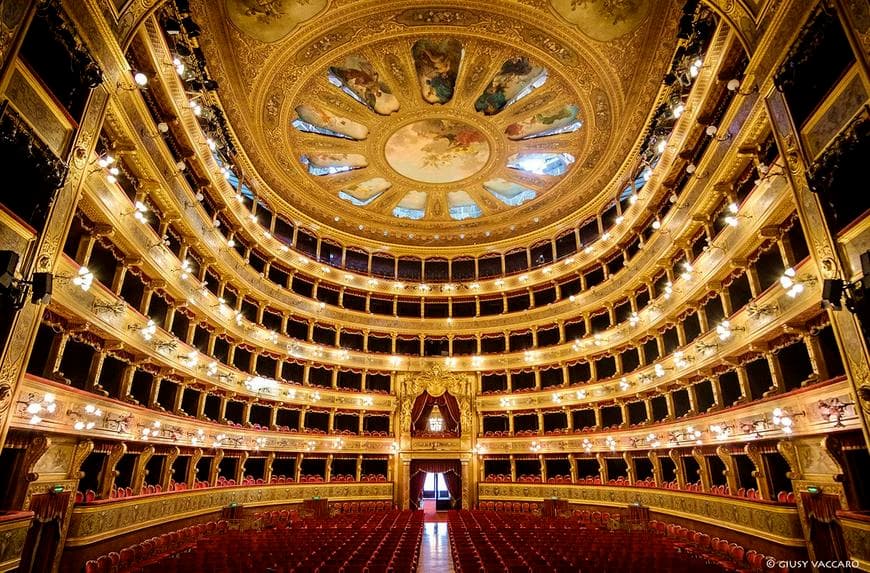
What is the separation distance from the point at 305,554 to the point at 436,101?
58.5ft

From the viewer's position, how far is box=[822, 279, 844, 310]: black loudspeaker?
695 cm

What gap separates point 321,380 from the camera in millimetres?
26484

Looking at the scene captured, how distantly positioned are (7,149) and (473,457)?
23.9 metres

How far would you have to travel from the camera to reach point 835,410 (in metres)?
9.29

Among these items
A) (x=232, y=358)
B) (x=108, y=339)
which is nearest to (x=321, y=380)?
(x=232, y=358)

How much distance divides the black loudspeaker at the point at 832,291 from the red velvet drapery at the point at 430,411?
21.8 metres

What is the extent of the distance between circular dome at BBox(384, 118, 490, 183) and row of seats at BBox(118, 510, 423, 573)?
17.1 meters

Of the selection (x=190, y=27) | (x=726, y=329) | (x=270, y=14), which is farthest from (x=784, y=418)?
(x=270, y=14)

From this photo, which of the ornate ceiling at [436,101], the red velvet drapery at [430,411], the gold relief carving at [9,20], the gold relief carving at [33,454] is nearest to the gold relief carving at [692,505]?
the red velvet drapery at [430,411]

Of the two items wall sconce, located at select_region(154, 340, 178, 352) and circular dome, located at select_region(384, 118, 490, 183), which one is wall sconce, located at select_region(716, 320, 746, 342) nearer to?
circular dome, located at select_region(384, 118, 490, 183)

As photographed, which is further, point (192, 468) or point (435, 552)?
point (192, 468)

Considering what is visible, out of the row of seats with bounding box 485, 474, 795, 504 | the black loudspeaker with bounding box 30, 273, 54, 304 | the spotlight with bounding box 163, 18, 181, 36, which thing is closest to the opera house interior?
the black loudspeaker with bounding box 30, 273, 54, 304

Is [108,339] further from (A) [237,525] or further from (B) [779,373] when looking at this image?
(B) [779,373]

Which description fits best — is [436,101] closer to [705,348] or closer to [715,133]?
[715,133]
